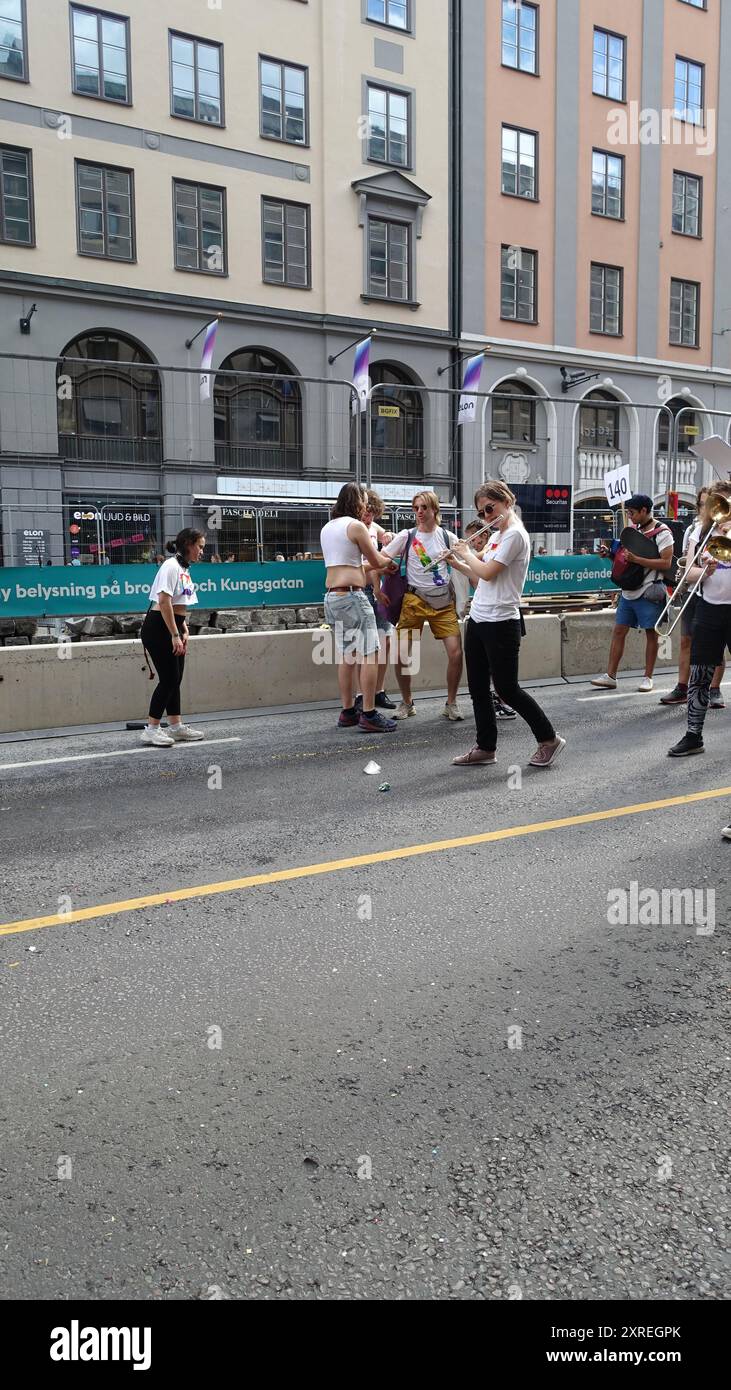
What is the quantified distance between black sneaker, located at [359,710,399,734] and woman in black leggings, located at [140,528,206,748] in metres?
1.40

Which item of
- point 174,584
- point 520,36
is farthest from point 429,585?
point 520,36

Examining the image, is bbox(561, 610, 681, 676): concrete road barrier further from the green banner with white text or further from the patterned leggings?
the patterned leggings

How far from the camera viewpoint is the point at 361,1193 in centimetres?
246

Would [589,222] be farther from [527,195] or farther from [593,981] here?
[593,981]

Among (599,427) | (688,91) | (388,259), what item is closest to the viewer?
(599,427)

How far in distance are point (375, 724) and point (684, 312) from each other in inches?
1199

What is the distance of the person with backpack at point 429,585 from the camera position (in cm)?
863

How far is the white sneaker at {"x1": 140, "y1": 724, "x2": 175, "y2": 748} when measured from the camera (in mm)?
7992

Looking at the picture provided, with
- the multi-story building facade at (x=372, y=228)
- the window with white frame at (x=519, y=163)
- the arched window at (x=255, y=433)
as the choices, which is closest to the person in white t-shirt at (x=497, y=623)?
the multi-story building facade at (x=372, y=228)

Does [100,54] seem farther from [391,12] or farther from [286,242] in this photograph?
[391,12]

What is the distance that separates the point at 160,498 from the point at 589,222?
24175 millimetres

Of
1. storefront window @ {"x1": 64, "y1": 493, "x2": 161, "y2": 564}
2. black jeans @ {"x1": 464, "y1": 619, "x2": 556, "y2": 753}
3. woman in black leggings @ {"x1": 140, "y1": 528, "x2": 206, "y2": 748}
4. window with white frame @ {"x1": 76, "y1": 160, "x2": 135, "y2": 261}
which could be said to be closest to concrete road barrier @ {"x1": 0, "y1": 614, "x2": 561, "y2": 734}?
Result: woman in black leggings @ {"x1": 140, "y1": 528, "x2": 206, "y2": 748}

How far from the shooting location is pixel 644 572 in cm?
1004

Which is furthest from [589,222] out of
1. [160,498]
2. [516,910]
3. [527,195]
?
[516,910]
